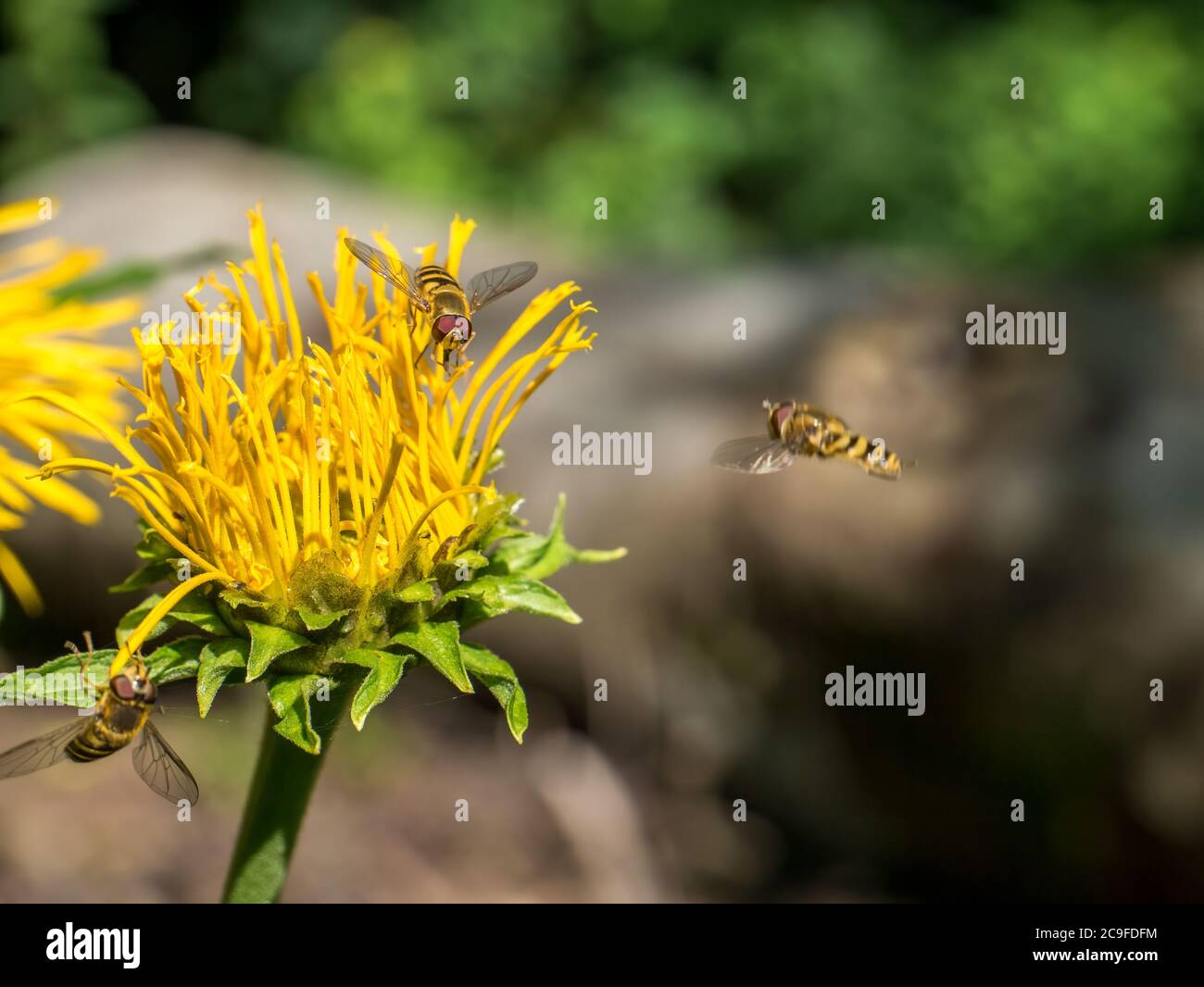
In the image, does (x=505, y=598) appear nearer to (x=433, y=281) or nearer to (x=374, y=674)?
(x=374, y=674)

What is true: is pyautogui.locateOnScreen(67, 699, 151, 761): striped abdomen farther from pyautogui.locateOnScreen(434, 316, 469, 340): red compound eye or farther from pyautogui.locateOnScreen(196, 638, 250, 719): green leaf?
pyautogui.locateOnScreen(434, 316, 469, 340): red compound eye

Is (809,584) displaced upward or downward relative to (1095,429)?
downward

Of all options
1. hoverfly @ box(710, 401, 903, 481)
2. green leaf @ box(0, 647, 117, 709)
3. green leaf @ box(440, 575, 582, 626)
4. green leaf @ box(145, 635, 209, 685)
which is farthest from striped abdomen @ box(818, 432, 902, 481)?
green leaf @ box(0, 647, 117, 709)

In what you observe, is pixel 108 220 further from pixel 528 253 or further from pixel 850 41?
pixel 850 41

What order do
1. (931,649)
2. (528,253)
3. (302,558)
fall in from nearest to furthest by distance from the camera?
(302,558), (931,649), (528,253)
